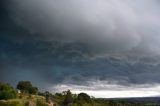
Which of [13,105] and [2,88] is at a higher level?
[2,88]

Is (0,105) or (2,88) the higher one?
(2,88)

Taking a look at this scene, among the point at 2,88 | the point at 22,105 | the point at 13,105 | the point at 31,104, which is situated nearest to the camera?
the point at 13,105

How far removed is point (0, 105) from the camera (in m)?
141

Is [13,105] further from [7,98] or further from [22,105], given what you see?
[7,98]

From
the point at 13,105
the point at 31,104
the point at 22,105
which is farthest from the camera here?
the point at 31,104

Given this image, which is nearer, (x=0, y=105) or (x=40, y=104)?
(x=0, y=105)

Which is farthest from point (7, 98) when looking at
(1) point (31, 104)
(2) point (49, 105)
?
(2) point (49, 105)

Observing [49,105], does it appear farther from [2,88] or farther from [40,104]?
[2,88]

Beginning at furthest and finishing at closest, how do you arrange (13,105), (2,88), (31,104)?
(2,88) < (31,104) < (13,105)

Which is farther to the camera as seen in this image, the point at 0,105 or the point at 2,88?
the point at 2,88

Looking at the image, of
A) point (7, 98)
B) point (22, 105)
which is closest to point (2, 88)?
point (7, 98)

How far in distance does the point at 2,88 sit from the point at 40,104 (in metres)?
28.3

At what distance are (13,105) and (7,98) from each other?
21.3m

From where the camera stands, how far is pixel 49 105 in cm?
18475
